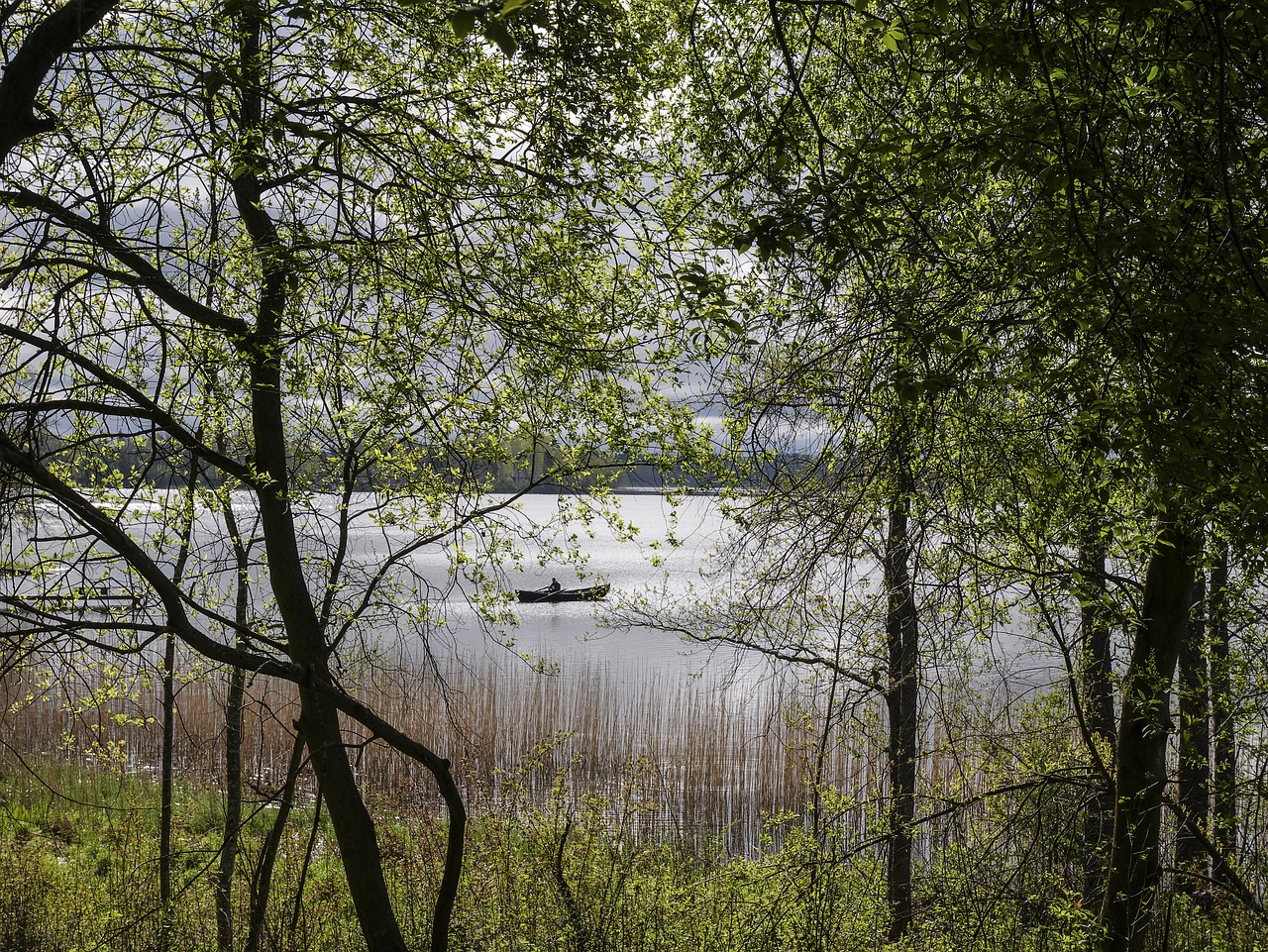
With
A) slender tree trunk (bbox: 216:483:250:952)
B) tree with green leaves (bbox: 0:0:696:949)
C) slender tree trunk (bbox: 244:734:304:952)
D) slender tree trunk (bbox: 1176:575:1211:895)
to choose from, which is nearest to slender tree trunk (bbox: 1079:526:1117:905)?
slender tree trunk (bbox: 1176:575:1211:895)

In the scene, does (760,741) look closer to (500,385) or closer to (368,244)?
(500,385)

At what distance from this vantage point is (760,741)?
32.8 ft

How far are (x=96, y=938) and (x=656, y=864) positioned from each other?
3.71 m

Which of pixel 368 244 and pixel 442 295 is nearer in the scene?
pixel 368 244

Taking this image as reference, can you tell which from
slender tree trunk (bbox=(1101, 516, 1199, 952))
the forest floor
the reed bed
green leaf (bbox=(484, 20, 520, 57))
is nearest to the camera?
green leaf (bbox=(484, 20, 520, 57))

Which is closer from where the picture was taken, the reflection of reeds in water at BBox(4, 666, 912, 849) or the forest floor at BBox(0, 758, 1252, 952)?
the forest floor at BBox(0, 758, 1252, 952)

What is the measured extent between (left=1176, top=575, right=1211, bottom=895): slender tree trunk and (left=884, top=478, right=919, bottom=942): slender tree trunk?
1.46m

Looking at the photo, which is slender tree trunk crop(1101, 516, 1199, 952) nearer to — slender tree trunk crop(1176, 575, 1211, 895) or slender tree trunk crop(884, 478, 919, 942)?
slender tree trunk crop(1176, 575, 1211, 895)

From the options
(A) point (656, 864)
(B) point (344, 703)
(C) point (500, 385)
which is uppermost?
(C) point (500, 385)

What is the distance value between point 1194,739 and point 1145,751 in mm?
1652

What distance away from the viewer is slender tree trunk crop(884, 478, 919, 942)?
20.2ft

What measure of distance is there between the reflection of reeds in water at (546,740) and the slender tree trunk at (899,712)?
1205 mm

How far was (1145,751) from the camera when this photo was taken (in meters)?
3.79

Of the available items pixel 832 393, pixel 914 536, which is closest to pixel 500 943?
pixel 914 536
